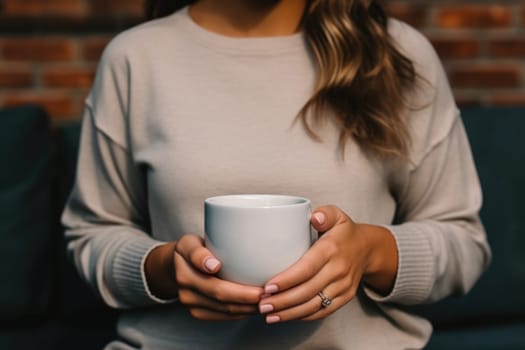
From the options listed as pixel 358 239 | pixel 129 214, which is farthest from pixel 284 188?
pixel 129 214

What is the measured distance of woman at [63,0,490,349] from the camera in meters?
1.00

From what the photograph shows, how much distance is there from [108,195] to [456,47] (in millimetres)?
1113

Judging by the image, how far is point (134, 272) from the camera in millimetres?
1007

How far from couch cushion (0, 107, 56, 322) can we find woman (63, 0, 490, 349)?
300 millimetres

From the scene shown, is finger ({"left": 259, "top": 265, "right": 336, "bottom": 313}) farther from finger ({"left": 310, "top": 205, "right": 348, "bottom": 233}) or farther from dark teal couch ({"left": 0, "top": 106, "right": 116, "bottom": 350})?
dark teal couch ({"left": 0, "top": 106, "right": 116, "bottom": 350})

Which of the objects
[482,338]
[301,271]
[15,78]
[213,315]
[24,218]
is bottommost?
[482,338]

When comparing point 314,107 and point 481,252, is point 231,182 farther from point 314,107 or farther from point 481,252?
point 481,252

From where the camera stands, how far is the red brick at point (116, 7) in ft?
5.74

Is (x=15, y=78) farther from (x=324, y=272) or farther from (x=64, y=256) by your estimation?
(x=324, y=272)

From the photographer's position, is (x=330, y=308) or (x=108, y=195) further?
(x=108, y=195)

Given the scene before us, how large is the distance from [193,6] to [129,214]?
0.35 m

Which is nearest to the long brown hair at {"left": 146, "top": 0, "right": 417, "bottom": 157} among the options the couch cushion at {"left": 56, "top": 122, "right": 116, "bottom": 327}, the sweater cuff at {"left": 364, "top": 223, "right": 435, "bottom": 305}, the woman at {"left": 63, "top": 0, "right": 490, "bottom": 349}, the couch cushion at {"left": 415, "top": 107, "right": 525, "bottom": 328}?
the woman at {"left": 63, "top": 0, "right": 490, "bottom": 349}

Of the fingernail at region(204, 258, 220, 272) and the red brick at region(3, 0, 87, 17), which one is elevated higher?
the fingernail at region(204, 258, 220, 272)

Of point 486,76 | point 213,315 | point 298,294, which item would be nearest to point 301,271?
point 298,294
